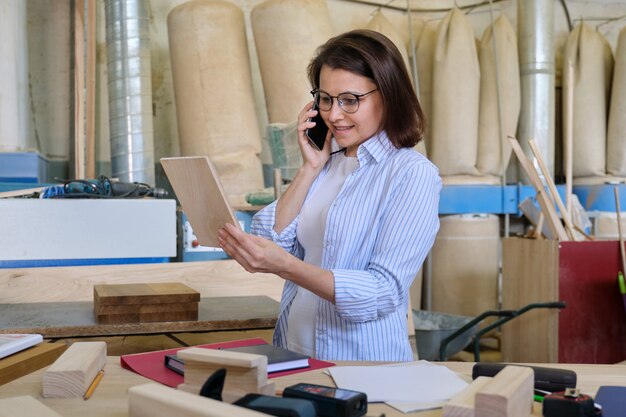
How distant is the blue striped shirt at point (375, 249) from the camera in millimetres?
1504

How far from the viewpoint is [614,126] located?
4707 millimetres

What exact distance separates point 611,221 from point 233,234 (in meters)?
3.64

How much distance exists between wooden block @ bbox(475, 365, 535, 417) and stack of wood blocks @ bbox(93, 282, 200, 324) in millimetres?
1060

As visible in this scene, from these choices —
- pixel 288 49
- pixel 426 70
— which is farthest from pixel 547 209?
pixel 426 70

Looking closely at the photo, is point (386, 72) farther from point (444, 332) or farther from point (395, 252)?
point (444, 332)

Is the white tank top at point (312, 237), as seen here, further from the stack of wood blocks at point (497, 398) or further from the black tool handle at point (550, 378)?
the stack of wood blocks at point (497, 398)

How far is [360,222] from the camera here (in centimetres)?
162

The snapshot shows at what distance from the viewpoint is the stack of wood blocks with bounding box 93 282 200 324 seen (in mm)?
1854

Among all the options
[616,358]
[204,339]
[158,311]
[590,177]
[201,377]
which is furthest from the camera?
[590,177]

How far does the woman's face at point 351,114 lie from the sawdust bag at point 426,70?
10.4 ft

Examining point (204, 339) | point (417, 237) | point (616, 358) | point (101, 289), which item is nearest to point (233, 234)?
point (417, 237)

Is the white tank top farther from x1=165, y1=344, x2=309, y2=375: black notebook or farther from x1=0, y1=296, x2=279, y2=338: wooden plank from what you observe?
x1=165, y1=344, x2=309, y2=375: black notebook

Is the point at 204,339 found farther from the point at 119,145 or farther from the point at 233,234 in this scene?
the point at 119,145

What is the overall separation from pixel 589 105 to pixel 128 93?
2.96 meters
